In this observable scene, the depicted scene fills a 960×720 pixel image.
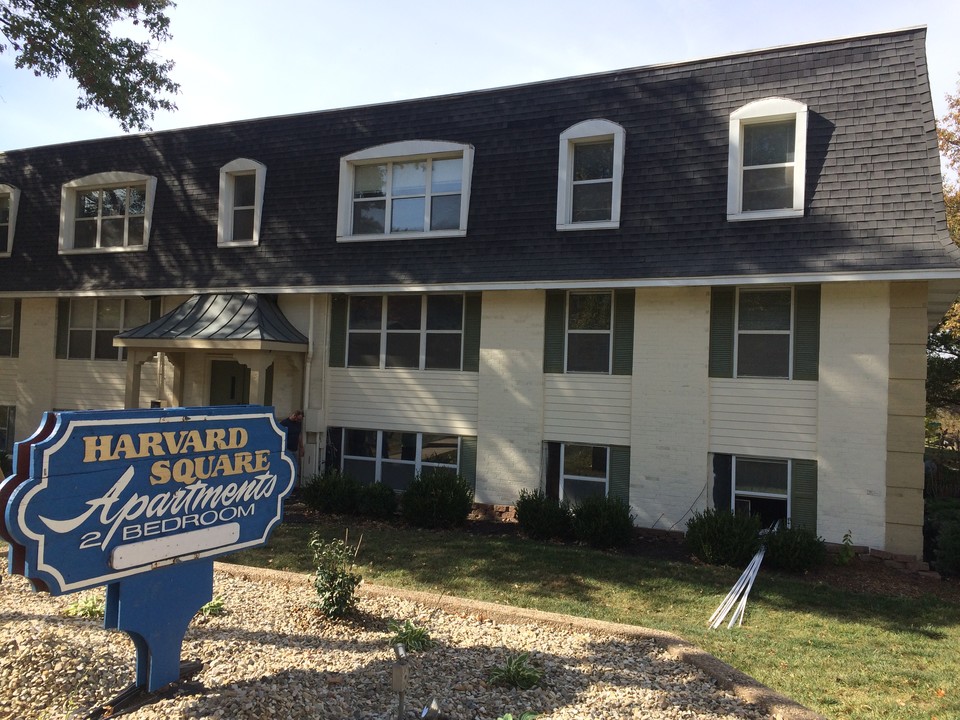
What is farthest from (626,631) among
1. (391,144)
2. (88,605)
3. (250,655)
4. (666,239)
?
(391,144)

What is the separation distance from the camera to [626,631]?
623 centimetres

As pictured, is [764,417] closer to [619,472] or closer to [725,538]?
[725,538]

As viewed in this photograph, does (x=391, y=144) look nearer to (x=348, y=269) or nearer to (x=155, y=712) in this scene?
(x=348, y=269)

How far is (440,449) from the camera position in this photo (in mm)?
13406

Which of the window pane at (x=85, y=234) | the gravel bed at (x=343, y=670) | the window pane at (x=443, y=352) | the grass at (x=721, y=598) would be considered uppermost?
the window pane at (x=85, y=234)

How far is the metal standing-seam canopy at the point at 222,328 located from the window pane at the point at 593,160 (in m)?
6.43

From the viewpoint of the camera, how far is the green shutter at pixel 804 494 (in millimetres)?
10805

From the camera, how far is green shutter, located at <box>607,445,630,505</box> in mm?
11930

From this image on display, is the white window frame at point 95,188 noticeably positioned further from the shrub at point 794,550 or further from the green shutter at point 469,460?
the shrub at point 794,550

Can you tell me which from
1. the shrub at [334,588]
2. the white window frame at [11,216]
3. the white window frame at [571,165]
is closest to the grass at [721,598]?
the shrub at [334,588]

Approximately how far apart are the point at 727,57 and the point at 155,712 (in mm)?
12229

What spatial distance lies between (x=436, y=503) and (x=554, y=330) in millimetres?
3731

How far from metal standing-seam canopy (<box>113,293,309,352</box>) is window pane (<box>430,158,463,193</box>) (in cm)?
414

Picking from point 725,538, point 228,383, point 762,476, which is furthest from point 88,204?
point 762,476
